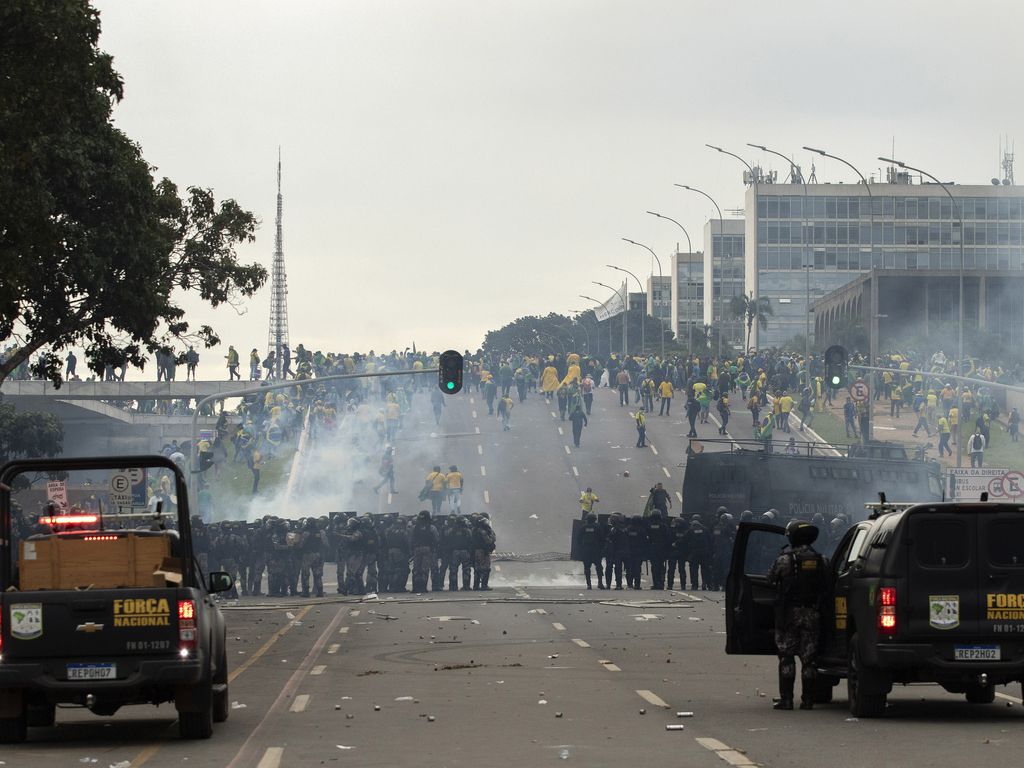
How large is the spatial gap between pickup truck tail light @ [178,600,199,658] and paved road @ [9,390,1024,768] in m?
0.71

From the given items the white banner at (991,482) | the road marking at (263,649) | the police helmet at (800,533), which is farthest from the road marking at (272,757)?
the white banner at (991,482)

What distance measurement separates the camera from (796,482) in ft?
155

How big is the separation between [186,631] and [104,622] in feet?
2.00

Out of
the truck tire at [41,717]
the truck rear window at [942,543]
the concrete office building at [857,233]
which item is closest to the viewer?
the truck rear window at [942,543]

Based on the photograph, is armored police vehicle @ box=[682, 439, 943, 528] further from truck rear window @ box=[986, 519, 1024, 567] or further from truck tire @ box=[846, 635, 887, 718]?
truck rear window @ box=[986, 519, 1024, 567]

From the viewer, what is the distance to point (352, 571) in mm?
39656

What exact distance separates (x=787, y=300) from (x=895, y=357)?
365ft

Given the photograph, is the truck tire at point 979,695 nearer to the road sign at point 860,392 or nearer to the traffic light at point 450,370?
the traffic light at point 450,370

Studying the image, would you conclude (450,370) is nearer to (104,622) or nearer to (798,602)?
(798,602)

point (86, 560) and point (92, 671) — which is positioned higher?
point (86, 560)

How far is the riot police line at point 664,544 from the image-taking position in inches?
1545

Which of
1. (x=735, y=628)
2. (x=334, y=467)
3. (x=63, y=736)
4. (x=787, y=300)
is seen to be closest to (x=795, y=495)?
(x=334, y=467)

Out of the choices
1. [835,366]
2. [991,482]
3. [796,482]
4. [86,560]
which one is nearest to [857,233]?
[796,482]

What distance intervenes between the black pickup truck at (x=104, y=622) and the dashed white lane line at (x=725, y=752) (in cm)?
378
